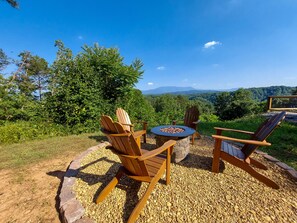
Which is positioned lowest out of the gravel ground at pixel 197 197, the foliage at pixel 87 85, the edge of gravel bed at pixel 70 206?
the gravel ground at pixel 197 197

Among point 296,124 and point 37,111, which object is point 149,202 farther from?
point 296,124

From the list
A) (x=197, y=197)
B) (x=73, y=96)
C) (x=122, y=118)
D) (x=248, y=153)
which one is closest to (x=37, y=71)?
(x=73, y=96)

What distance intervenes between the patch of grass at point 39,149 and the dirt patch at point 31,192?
0.31 m

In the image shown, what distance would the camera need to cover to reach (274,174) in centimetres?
227

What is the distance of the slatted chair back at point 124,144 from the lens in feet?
4.72

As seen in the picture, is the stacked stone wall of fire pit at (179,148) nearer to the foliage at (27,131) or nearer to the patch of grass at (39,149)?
the patch of grass at (39,149)

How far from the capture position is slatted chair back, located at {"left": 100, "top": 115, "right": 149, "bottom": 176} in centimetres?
144

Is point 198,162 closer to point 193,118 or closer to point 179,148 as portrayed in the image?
point 179,148

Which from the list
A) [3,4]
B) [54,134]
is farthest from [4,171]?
[3,4]

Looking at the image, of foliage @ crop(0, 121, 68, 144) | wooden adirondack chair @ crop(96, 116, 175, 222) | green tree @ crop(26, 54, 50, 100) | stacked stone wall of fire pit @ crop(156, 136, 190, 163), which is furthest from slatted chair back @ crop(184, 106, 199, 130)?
green tree @ crop(26, 54, 50, 100)

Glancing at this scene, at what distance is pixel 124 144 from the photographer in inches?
58.1

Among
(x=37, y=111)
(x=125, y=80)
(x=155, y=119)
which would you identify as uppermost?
(x=125, y=80)

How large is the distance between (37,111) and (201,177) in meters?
5.35

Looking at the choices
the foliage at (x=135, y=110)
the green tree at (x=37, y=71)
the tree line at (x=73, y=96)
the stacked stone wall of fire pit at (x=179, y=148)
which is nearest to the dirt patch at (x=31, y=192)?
the stacked stone wall of fire pit at (x=179, y=148)
